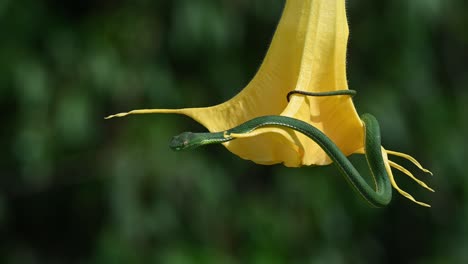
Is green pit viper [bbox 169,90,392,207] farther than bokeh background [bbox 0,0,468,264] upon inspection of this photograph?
No

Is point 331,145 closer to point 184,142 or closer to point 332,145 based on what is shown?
point 332,145

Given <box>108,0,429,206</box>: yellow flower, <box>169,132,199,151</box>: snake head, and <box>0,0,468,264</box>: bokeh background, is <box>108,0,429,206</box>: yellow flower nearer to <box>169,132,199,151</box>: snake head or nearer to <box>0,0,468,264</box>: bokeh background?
<box>169,132,199,151</box>: snake head

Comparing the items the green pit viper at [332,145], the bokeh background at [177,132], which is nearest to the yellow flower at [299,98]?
the green pit viper at [332,145]

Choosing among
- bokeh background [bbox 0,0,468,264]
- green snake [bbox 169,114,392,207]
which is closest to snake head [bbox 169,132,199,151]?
green snake [bbox 169,114,392,207]

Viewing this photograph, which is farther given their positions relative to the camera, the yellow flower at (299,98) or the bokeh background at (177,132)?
the bokeh background at (177,132)

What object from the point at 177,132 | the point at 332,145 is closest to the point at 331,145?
the point at 332,145

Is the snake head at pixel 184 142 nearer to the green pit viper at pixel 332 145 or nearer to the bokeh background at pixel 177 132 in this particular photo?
the green pit viper at pixel 332 145
